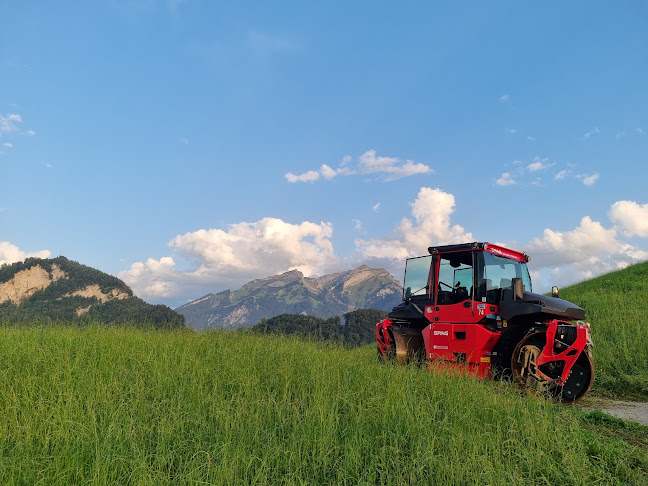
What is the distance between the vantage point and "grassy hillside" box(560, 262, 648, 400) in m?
12.0

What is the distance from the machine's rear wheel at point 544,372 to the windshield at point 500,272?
1.29 meters

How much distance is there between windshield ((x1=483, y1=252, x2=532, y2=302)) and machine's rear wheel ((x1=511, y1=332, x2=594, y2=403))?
1.29m

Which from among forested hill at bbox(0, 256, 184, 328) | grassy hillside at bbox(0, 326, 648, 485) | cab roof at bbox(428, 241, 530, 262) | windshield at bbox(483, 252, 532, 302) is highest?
forested hill at bbox(0, 256, 184, 328)

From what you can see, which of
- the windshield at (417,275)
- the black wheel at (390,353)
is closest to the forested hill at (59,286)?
the black wheel at (390,353)

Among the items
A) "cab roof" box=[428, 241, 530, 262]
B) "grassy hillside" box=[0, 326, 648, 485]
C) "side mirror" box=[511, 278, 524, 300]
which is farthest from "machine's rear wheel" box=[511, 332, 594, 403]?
"cab roof" box=[428, 241, 530, 262]

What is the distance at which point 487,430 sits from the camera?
6020mm

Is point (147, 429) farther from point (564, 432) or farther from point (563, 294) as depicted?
point (563, 294)

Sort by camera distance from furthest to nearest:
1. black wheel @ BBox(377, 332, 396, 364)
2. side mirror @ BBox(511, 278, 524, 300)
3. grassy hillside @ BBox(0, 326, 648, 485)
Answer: black wheel @ BBox(377, 332, 396, 364) < side mirror @ BBox(511, 278, 524, 300) < grassy hillside @ BBox(0, 326, 648, 485)

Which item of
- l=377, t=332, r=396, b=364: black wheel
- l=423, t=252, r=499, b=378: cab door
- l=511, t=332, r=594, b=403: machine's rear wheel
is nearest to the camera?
l=511, t=332, r=594, b=403: machine's rear wheel

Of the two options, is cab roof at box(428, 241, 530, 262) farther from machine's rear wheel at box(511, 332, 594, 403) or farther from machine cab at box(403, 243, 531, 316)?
machine's rear wheel at box(511, 332, 594, 403)

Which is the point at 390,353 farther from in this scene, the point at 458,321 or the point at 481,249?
the point at 481,249

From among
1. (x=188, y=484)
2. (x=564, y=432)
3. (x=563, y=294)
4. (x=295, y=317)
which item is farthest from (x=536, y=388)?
(x=295, y=317)

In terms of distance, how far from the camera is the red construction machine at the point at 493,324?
343 inches

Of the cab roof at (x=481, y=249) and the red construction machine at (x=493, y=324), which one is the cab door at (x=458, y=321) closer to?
the red construction machine at (x=493, y=324)
